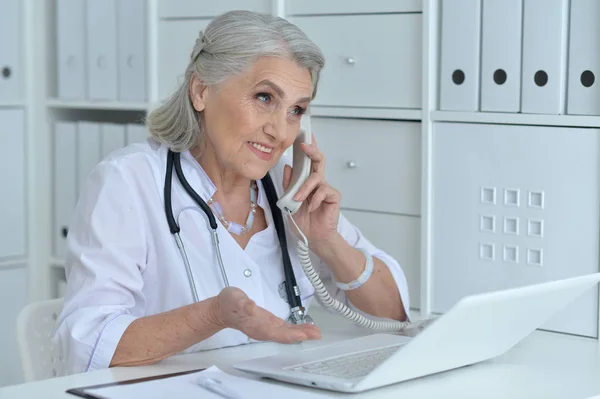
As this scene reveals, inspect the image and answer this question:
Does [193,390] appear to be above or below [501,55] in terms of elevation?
below

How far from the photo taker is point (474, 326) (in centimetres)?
135

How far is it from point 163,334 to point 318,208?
0.51 metres

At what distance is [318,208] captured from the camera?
194 centimetres

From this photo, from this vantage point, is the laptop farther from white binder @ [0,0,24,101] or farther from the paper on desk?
white binder @ [0,0,24,101]

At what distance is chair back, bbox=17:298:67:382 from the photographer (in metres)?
1.71

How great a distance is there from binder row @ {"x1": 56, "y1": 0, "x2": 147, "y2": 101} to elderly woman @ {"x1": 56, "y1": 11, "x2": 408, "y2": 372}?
3.06 feet

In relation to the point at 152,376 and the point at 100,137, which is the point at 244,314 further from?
the point at 100,137

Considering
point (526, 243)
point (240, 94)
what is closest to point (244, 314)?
point (240, 94)

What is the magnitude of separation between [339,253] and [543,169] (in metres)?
0.45

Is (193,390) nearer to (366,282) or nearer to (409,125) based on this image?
(366,282)

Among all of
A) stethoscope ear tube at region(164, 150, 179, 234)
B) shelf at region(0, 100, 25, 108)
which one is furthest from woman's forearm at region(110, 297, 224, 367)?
shelf at region(0, 100, 25, 108)

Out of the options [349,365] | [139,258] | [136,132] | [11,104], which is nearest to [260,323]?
[349,365]

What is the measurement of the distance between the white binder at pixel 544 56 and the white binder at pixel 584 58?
0.06ft

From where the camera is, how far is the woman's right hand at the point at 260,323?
1.40 meters
